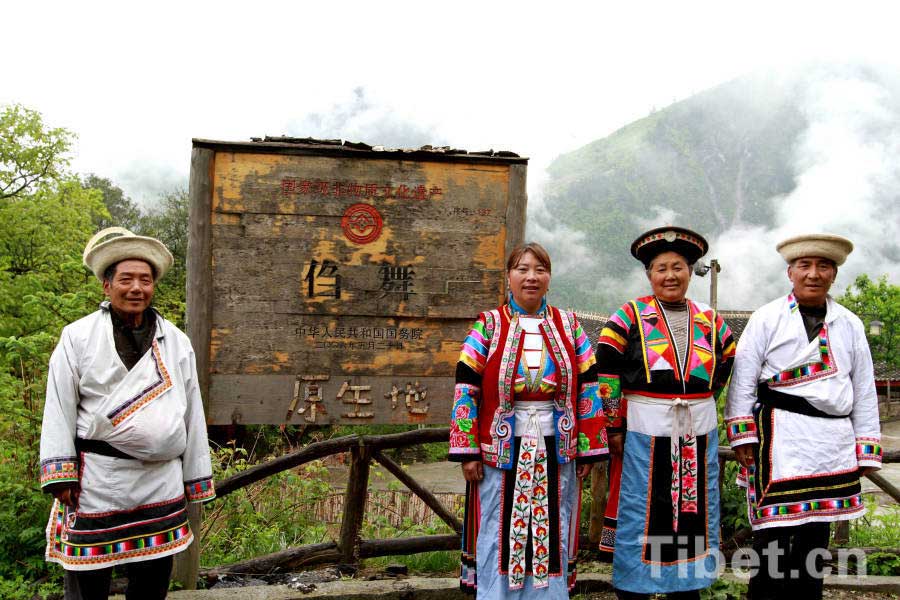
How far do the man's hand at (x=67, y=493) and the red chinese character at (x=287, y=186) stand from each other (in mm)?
1775

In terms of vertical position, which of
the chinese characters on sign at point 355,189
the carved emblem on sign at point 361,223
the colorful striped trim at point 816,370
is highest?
the chinese characters on sign at point 355,189

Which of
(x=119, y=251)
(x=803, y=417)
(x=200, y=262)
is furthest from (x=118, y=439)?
(x=803, y=417)

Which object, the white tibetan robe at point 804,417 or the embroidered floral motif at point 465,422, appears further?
the white tibetan robe at point 804,417

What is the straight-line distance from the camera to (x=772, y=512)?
3.24 metres

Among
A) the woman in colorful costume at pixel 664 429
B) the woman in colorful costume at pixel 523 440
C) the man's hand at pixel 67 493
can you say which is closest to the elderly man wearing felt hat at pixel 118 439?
the man's hand at pixel 67 493

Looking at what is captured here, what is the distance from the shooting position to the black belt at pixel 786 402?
320 cm

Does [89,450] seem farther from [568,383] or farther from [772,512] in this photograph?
[772,512]

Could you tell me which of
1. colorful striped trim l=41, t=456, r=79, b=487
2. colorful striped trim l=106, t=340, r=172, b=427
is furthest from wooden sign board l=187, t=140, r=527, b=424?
colorful striped trim l=41, t=456, r=79, b=487

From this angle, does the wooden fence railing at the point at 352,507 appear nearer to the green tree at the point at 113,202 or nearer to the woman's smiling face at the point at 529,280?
the woman's smiling face at the point at 529,280

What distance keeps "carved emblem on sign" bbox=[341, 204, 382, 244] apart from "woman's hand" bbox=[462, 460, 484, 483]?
4.50 ft

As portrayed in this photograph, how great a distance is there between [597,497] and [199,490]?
8.21 feet

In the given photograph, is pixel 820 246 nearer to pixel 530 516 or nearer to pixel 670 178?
pixel 530 516

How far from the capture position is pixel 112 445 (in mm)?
2576

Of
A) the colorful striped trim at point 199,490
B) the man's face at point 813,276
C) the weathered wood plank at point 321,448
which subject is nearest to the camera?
the colorful striped trim at point 199,490
